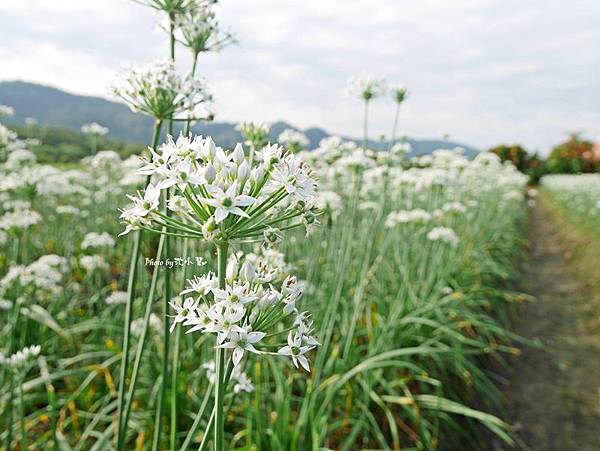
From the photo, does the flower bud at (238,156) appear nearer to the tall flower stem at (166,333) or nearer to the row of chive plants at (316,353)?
the tall flower stem at (166,333)

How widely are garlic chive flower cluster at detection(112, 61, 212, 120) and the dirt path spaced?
4.71 metres

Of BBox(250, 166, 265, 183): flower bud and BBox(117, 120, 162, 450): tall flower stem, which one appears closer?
BBox(250, 166, 265, 183): flower bud

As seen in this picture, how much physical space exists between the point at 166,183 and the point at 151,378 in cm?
313

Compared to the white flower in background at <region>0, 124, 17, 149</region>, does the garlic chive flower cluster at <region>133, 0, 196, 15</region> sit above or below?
above

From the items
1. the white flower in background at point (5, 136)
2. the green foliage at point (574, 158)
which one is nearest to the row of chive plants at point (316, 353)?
the white flower in background at point (5, 136)

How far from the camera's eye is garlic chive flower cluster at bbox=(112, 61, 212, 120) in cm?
184

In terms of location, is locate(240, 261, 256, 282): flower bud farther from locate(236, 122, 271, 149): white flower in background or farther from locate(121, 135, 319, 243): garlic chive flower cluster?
locate(236, 122, 271, 149): white flower in background

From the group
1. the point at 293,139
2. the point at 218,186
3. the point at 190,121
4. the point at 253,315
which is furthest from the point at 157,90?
the point at 293,139

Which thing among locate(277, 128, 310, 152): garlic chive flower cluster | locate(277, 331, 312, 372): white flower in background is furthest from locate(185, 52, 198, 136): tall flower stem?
locate(277, 128, 310, 152): garlic chive flower cluster

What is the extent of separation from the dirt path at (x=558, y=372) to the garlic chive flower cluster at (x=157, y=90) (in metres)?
4.71

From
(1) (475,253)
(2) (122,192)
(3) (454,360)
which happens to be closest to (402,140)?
(1) (475,253)

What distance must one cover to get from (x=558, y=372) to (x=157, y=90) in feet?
20.7

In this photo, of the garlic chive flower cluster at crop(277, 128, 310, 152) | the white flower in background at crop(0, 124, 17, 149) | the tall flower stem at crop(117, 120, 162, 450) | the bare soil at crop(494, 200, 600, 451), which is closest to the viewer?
the tall flower stem at crop(117, 120, 162, 450)

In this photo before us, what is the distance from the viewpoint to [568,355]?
6660 mm
